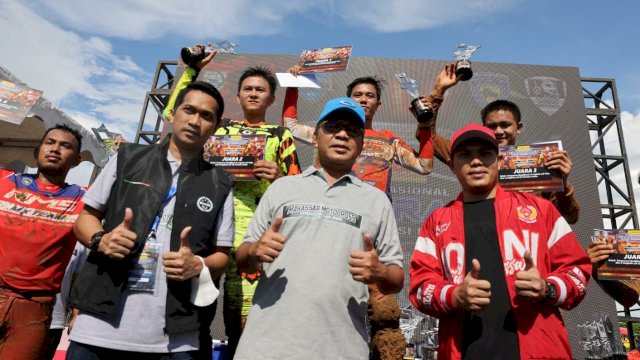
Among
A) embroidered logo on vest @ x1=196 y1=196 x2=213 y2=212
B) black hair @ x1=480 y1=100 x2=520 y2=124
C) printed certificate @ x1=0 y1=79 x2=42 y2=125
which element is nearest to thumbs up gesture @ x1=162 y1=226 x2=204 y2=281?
embroidered logo on vest @ x1=196 y1=196 x2=213 y2=212

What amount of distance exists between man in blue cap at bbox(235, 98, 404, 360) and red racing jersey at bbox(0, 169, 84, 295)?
5.96 feet

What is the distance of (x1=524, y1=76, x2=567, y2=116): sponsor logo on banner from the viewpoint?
1088cm

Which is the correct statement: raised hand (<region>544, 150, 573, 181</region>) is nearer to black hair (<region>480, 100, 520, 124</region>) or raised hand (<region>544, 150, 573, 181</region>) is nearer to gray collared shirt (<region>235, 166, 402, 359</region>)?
black hair (<region>480, 100, 520, 124</region>)

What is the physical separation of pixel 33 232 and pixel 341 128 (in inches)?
87.9

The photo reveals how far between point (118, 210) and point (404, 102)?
977 centimetres

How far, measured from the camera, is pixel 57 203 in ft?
9.34

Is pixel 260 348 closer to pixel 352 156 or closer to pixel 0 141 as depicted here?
pixel 352 156

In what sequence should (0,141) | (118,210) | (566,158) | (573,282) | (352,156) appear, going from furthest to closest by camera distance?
(0,141), (566,158), (352,156), (118,210), (573,282)

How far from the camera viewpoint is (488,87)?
11.0m

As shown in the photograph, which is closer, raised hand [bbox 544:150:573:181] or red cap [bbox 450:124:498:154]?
red cap [bbox 450:124:498:154]

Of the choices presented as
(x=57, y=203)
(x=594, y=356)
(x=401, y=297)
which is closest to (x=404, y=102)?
(x=401, y=297)

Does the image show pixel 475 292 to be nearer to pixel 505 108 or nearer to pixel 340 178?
pixel 340 178

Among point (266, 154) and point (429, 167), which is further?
point (429, 167)

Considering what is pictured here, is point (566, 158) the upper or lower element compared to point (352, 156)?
upper
